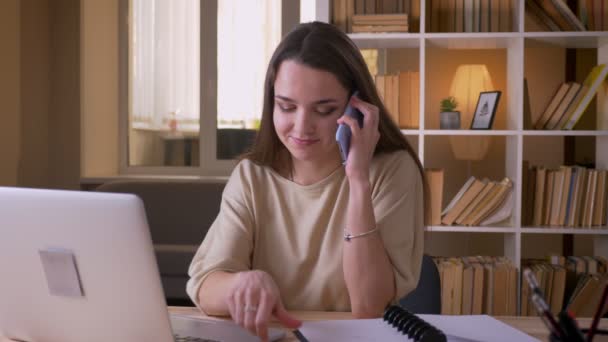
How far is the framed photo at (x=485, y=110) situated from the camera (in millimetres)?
3365

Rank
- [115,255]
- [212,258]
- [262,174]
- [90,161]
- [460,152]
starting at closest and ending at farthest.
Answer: [115,255]
[212,258]
[262,174]
[460,152]
[90,161]

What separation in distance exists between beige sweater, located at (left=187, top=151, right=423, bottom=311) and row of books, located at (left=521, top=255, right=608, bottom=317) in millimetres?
1772

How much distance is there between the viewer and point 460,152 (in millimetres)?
4059

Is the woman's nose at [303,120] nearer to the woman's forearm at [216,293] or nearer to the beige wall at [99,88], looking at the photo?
the woman's forearm at [216,293]

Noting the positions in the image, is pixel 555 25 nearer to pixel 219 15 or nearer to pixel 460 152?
pixel 460 152

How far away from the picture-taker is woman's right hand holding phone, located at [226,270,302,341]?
42.9 inches

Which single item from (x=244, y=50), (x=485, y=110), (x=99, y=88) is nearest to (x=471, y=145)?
(x=485, y=110)

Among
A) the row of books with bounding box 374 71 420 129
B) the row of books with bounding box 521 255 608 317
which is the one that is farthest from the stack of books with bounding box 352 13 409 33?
the row of books with bounding box 521 255 608 317

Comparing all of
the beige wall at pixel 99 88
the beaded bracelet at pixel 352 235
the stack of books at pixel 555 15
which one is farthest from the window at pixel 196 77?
the beaded bracelet at pixel 352 235

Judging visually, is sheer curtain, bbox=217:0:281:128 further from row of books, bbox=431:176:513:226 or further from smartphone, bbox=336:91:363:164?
smartphone, bbox=336:91:363:164

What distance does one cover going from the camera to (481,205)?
10.9ft

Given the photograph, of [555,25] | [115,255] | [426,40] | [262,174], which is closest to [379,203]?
[262,174]

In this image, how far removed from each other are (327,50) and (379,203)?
1.17ft

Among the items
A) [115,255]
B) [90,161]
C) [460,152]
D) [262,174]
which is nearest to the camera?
[115,255]
